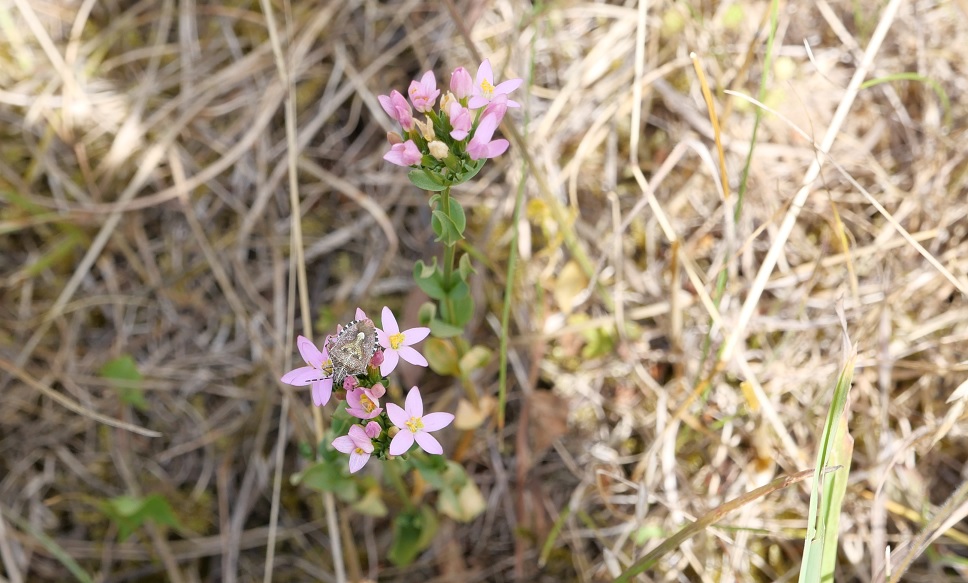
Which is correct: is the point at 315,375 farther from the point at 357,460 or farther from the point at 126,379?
the point at 126,379

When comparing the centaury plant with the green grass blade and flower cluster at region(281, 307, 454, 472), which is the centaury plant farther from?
the green grass blade

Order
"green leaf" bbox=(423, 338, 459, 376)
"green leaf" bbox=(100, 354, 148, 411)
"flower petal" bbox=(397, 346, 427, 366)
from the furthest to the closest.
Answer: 1. "green leaf" bbox=(100, 354, 148, 411)
2. "green leaf" bbox=(423, 338, 459, 376)
3. "flower petal" bbox=(397, 346, 427, 366)

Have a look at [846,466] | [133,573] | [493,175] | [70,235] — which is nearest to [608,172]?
[493,175]

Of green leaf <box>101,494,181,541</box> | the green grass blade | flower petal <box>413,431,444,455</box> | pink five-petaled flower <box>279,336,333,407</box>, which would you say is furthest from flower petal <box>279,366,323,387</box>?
green leaf <box>101,494,181,541</box>

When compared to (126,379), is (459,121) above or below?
above

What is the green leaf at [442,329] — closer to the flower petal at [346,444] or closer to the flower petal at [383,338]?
the flower petal at [383,338]

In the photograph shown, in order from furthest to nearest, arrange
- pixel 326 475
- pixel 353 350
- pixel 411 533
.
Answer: pixel 411 533 < pixel 326 475 < pixel 353 350

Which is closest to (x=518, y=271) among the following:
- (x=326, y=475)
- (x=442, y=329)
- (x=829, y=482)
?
(x=442, y=329)
